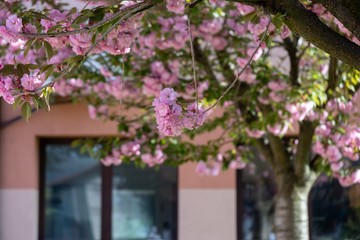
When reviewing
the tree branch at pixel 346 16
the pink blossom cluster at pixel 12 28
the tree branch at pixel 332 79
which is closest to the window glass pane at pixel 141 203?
the tree branch at pixel 332 79

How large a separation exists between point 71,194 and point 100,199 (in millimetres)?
393

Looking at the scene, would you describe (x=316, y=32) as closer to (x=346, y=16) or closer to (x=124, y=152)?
(x=346, y=16)

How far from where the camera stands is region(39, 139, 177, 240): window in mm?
9109

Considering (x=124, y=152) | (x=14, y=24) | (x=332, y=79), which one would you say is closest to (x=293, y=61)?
(x=332, y=79)

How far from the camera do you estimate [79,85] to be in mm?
6668

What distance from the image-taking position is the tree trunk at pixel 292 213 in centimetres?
567

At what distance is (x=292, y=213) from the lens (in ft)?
18.7

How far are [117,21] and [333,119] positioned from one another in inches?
112

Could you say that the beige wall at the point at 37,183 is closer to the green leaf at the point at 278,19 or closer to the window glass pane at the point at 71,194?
the window glass pane at the point at 71,194

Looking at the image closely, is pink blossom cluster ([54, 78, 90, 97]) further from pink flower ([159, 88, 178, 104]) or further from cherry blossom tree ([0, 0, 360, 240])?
pink flower ([159, 88, 178, 104])

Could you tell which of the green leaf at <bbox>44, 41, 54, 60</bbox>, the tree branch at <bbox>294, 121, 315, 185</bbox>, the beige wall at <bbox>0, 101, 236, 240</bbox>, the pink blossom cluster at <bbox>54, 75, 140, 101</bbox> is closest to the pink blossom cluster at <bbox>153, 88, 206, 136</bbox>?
the green leaf at <bbox>44, 41, 54, 60</bbox>

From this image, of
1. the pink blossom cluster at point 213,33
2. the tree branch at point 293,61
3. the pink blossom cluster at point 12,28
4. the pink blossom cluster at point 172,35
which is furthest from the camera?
the pink blossom cluster at point 213,33

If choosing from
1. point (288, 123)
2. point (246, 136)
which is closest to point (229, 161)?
point (246, 136)

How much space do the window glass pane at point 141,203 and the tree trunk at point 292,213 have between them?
3.43 metres
